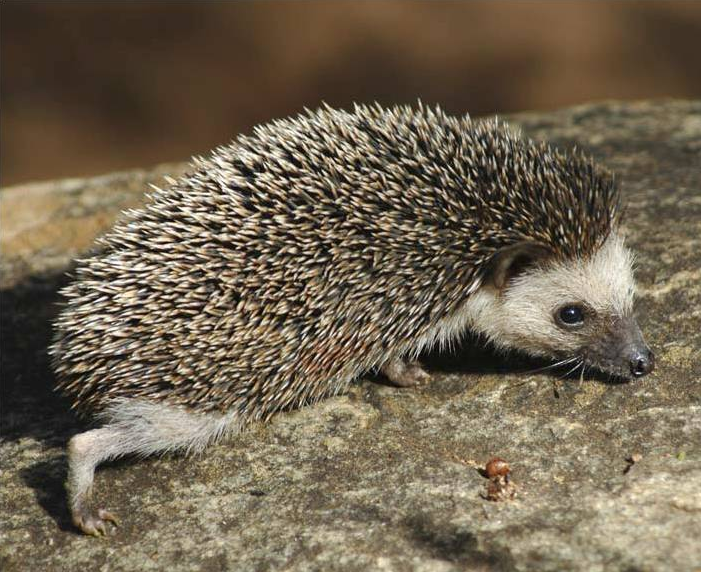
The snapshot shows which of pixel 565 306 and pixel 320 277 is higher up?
pixel 565 306

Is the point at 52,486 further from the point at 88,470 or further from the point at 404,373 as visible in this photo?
the point at 404,373

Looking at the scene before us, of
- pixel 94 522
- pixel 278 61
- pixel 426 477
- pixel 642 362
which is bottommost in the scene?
pixel 94 522

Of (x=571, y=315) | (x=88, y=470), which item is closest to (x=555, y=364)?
(x=571, y=315)

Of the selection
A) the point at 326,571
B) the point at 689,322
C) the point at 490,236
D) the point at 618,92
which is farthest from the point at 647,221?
the point at 618,92

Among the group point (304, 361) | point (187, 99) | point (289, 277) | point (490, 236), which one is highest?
point (187, 99)

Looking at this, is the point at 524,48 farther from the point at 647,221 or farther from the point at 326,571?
the point at 326,571

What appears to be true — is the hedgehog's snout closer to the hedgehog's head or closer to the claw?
the hedgehog's head
